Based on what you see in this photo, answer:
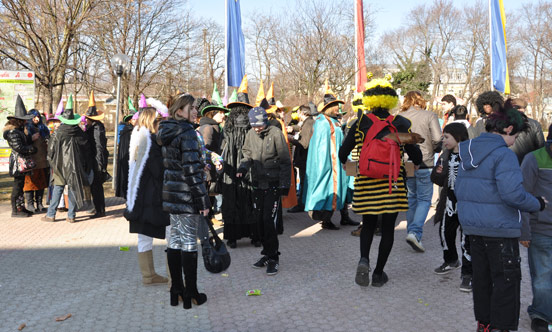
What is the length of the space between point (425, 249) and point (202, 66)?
89.6 ft

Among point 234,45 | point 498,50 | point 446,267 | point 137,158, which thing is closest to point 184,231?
point 137,158

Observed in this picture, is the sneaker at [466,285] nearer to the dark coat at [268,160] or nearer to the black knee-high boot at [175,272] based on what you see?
the dark coat at [268,160]

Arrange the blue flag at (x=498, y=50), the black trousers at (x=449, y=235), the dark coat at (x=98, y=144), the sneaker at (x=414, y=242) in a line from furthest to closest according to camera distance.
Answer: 1. the blue flag at (x=498, y=50)
2. the dark coat at (x=98, y=144)
3. the sneaker at (x=414, y=242)
4. the black trousers at (x=449, y=235)

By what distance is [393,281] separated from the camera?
17.8 feet

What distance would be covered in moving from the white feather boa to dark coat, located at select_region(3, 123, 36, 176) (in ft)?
16.7

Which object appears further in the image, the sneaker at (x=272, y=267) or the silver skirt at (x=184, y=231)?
the sneaker at (x=272, y=267)

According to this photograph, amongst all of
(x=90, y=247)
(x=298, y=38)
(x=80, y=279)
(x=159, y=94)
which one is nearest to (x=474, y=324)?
(x=80, y=279)

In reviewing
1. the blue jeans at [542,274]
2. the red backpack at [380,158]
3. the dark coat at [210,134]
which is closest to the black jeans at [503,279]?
the blue jeans at [542,274]

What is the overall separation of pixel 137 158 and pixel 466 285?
335cm

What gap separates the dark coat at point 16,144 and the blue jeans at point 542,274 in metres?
8.18

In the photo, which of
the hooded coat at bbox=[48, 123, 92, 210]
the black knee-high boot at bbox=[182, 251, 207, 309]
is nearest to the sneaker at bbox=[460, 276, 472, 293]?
the black knee-high boot at bbox=[182, 251, 207, 309]

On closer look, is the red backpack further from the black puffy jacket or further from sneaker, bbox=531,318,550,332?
sneaker, bbox=531,318,550,332

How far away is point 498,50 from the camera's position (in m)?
13.1

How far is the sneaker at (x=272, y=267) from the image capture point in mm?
5762
